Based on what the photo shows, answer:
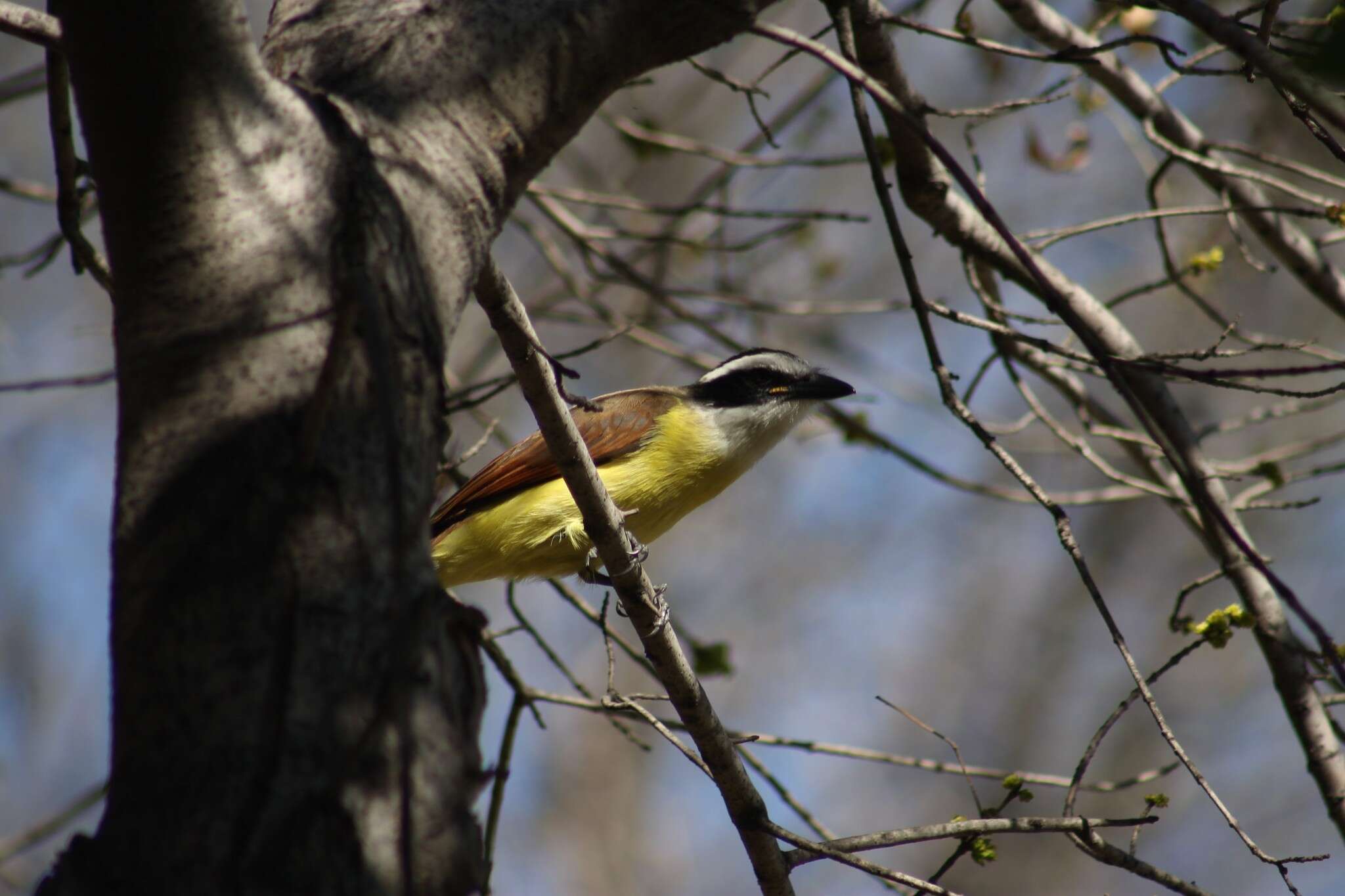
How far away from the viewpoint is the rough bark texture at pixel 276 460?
1282mm

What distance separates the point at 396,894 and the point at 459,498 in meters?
4.10

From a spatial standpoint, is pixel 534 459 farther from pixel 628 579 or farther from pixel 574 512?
pixel 628 579

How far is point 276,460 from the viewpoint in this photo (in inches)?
56.5

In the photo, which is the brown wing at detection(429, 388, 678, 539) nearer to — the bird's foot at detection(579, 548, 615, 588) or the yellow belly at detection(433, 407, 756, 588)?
the yellow belly at detection(433, 407, 756, 588)

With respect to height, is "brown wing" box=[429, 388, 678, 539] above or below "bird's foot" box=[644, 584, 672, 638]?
above

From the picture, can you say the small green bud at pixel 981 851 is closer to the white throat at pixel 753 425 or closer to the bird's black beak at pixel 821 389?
the white throat at pixel 753 425

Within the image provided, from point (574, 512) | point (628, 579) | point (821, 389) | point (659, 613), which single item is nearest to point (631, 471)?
point (574, 512)

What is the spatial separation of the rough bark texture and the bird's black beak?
398cm

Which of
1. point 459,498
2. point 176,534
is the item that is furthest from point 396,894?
point 459,498

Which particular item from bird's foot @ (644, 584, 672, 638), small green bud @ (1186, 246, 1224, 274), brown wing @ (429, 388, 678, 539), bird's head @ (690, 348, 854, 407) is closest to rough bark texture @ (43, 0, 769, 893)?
bird's foot @ (644, 584, 672, 638)

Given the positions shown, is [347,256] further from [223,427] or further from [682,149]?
[682,149]

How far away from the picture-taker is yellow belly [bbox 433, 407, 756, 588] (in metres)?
4.92

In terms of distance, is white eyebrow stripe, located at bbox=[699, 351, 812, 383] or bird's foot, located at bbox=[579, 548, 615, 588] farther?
white eyebrow stripe, located at bbox=[699, 351, 812, 383]

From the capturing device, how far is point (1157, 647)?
14203 mm
